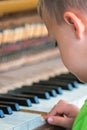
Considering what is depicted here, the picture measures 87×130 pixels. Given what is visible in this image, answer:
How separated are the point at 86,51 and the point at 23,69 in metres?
1.06

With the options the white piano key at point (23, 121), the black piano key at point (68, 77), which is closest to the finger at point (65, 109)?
the white piano key at point (23, 121)

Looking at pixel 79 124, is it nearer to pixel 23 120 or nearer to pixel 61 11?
pixel 23 120

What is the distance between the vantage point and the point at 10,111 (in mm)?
1914

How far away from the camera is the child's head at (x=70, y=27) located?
1624 millimetres

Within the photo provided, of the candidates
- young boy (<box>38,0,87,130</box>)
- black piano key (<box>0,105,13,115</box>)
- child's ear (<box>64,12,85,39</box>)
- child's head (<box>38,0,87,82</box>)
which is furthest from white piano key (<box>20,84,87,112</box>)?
child's ear (<box>64,12,85,39</box>)

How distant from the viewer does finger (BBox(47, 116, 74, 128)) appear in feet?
6.02

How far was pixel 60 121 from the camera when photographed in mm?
1836

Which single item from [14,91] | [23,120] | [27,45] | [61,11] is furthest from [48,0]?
[27,45]

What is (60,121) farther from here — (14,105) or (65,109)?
(14,105)

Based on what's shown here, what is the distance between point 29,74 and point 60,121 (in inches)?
31.4

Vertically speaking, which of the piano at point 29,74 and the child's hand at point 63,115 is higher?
the piano at point 29,74

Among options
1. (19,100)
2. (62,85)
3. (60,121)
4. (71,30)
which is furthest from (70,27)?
(62,85)

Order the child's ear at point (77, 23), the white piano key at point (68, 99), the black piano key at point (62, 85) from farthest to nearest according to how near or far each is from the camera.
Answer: the black piano key at point (62, 85)
the white piano key at point (68, 99)
the child's ear at point (77, 23)

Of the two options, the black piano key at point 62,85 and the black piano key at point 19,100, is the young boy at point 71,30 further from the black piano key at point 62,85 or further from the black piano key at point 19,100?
the black piano key at point 62,85
